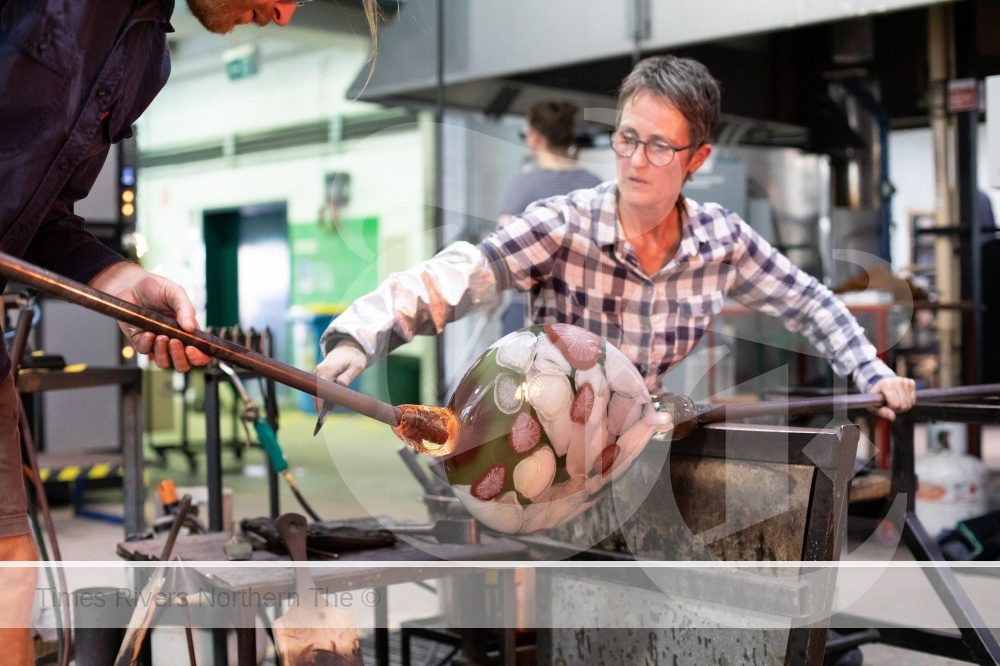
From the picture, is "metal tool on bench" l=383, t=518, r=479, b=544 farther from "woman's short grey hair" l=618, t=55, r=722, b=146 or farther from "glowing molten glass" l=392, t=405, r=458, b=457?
"woman's short grey hair" l=618, t=55, r=722, b=146

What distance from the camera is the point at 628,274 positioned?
7.93 ft

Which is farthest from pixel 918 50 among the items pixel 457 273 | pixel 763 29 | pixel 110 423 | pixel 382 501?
pixel 457 273

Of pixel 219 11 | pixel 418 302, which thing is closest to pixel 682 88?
pixel 418 302

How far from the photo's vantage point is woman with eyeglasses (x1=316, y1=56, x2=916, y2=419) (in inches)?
91.8

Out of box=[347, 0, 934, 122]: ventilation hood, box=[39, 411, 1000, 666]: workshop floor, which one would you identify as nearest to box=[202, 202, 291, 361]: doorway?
box=[39, 411, 1000, 666]: workshop floor

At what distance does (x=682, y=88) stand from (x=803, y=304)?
67 centimetres

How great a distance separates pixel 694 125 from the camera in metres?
2.38

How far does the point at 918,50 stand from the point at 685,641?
6.49 metres

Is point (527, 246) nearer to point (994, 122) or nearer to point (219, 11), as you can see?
point (219, 11)

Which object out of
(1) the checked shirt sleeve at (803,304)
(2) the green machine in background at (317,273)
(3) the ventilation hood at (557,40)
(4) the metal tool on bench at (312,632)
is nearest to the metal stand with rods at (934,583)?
(1) the checked shirt sleeve at (803,304)

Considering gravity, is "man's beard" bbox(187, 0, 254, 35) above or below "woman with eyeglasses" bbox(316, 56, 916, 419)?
above

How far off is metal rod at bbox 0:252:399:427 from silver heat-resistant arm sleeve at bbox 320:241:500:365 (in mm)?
341

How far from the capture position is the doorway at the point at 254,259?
13.2 m

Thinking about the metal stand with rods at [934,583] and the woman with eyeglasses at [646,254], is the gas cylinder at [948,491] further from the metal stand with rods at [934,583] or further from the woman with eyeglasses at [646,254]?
the woman with eyeglasses at [646,254]
